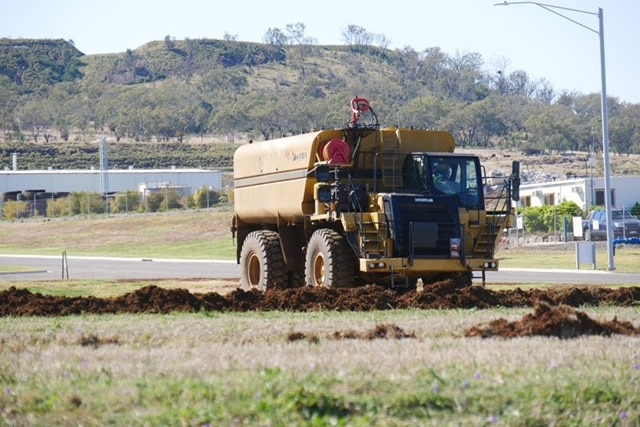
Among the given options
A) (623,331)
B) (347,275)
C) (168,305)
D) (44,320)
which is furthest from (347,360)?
(347,275)

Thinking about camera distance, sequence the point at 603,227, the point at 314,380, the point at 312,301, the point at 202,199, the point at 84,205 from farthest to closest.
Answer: the point at 84,205
the point at 202,199
the point at 603,227
the point at 312,301
the point at 314,380

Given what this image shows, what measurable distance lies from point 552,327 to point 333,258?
29.4 feet

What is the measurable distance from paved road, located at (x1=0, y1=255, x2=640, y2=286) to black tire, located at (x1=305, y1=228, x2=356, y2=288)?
9329 mm

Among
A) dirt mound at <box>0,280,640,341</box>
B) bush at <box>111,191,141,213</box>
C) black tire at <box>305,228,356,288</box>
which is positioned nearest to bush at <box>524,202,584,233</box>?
bush at <box>111,191,141,213</box>

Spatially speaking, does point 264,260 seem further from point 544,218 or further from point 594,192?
point 594,192

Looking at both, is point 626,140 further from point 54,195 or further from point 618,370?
point 618,370

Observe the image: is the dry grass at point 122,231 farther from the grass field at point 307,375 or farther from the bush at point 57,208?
the grass field at point 307,375

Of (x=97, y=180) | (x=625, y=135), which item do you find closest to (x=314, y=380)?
(x=97, y=180)

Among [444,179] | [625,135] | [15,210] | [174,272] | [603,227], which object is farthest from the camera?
[625,135]

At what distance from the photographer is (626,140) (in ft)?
523

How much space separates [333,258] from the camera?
73.4 feet

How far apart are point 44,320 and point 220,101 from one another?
167 metres

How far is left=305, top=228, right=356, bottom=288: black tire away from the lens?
73.4ft

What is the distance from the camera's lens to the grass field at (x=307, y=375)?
8875mm
